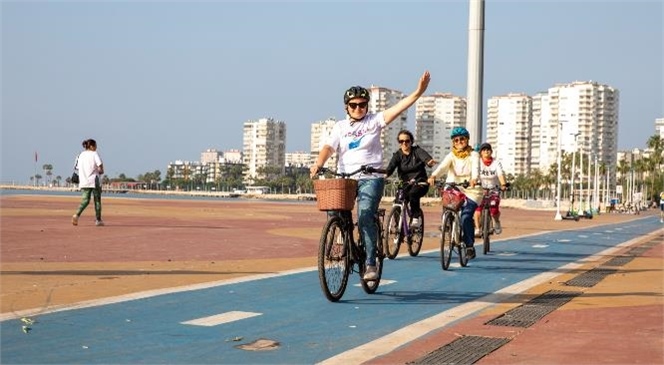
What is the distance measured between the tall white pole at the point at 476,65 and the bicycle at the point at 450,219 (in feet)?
13.6

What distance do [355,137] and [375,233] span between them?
3.18ft

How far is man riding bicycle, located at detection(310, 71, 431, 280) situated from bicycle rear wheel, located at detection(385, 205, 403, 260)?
3978mm

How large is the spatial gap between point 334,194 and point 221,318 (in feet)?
5.33

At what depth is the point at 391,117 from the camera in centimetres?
779

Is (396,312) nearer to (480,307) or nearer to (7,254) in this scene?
(480,307)

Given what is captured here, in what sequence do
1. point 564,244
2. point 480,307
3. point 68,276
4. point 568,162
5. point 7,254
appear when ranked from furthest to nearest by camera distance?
point 568,162 < point 564,244 < point 7,254 < point 68,276 < point 480,307

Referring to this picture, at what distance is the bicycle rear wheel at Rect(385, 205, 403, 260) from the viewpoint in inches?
471

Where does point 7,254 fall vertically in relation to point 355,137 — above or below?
below

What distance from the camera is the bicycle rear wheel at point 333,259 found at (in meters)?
7.26

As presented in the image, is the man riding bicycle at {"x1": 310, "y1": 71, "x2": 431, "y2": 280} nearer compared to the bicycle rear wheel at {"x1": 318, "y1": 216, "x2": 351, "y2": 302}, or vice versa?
the bicycle rear wheel at {"x1": 318, "y1": 216, "x2": 351, "y2": 302}

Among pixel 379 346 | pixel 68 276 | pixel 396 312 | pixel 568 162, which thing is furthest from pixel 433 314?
pixel 568 162

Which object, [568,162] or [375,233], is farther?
[568,162]

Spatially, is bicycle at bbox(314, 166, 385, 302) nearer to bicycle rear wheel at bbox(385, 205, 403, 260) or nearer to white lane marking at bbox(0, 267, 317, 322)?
white lane marking at bbox(0, 267, 317, 322)

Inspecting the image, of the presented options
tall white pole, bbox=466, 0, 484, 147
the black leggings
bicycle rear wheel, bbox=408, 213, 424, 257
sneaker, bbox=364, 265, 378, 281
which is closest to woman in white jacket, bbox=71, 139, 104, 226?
bicycle rear wheel, bbox=408, 213, 424, 257
